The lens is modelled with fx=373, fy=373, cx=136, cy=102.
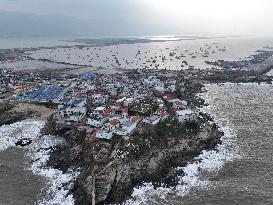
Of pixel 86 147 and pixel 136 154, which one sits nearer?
pixel 136 154

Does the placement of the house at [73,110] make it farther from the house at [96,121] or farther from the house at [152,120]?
the house at [152,120]

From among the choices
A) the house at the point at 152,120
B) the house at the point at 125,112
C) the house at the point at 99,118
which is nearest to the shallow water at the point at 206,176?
the house at the point at 99,118

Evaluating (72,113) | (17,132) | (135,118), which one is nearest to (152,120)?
(135,118)

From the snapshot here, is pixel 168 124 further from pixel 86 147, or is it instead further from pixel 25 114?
pixel 25 114

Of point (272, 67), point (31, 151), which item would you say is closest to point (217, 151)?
point (31, 151)

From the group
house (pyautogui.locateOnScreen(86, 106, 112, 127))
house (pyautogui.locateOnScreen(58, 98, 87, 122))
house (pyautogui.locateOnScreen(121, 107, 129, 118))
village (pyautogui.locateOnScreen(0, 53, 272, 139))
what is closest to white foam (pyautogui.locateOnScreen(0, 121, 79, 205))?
house (pyautogui.locateOnScreen(58, 98, 87, 122))
